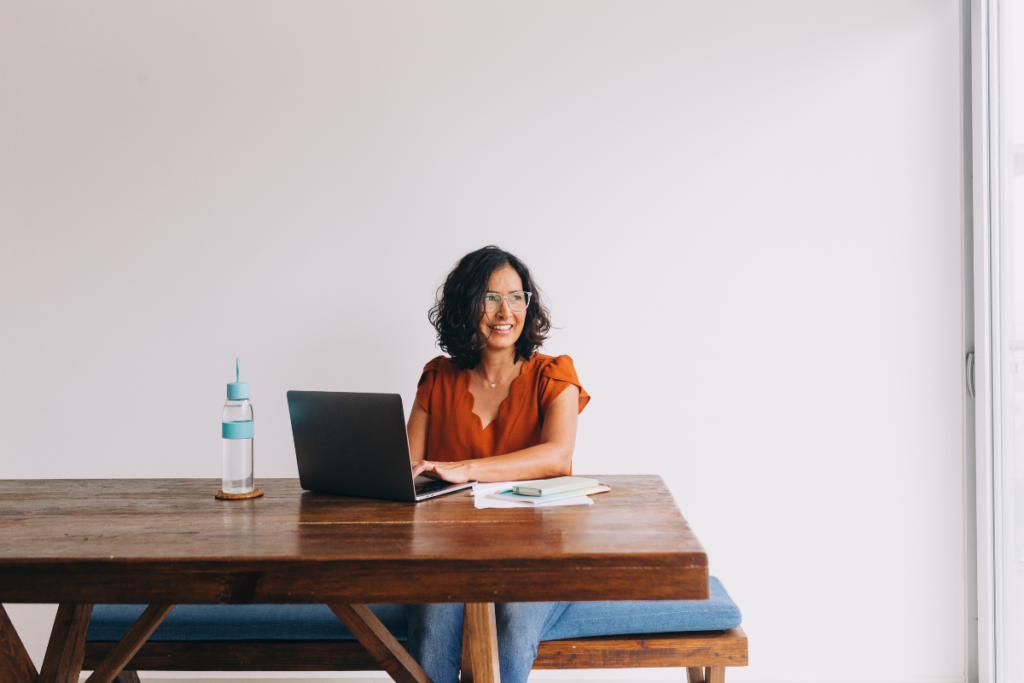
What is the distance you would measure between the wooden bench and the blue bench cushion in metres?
0.02

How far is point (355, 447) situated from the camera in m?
1.41

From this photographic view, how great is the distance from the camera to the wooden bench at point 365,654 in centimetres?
150

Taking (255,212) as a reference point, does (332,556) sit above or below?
below

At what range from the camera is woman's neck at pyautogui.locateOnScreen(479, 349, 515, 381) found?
2047 millimetres

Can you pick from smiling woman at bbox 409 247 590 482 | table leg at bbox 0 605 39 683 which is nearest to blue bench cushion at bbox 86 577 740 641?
table leg at bbox 0 605 39 683

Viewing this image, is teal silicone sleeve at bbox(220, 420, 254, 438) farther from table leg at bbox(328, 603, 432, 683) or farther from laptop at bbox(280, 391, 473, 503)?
table leg at bbox(328, 603, 432, 683)

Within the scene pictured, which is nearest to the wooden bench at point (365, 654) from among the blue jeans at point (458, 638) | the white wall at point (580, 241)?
the blue jeans at point (458, 638)

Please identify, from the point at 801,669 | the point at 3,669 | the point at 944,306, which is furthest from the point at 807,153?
the point at 3,669

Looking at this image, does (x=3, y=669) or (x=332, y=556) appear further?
(x=3, y=669)

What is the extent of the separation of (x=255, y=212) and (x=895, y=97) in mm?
→ 2218

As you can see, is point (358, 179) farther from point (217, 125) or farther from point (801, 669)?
point (801, 669)

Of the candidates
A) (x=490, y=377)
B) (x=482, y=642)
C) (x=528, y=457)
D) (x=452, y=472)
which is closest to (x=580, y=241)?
(x=490, y=377)

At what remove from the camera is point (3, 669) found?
1.31 m

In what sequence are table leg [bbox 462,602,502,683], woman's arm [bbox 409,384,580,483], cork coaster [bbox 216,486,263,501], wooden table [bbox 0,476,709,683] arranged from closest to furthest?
wooden table [bbox 0,476,709,683] → table leg [bbox 462,602,502,683] → cork coaster [bbox 216,486,263,501] → woman's arm [bbox 409,384,580,483]
